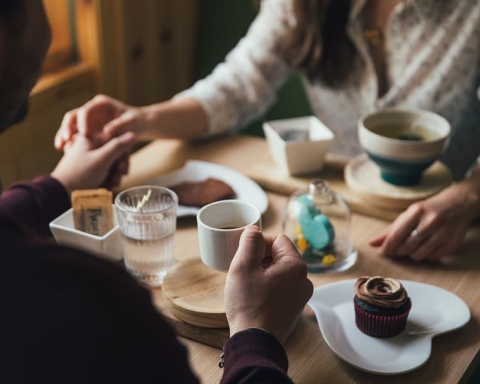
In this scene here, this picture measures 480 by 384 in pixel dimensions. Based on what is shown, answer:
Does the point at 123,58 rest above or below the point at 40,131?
above

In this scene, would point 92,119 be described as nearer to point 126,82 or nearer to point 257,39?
point 257,39

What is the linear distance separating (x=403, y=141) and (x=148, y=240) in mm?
511

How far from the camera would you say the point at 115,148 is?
4.53ft

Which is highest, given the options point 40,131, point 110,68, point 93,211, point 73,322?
point 73,322

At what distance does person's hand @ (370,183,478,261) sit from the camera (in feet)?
3.86

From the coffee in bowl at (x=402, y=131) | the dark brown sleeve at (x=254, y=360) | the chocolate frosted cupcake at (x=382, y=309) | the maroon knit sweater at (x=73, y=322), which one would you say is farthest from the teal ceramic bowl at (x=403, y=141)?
the maroon knit sweater at (x=73, y=322)

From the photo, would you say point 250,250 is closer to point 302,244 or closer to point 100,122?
point 302,244

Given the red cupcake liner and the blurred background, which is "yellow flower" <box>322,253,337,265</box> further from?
Answer: the blurred background

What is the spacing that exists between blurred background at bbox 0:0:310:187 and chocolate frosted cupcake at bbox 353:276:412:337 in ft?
3.45

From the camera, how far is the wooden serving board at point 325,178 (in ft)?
4.33

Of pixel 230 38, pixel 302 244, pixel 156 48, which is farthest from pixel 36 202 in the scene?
pixel 230 38

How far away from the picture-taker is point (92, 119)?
1.46m

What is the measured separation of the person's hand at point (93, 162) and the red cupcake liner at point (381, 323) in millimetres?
587

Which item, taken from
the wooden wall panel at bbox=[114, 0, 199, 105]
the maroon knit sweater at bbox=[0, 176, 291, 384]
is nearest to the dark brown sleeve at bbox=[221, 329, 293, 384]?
the maroon knit sweater at bbox=[0, 176, 291, 384]
